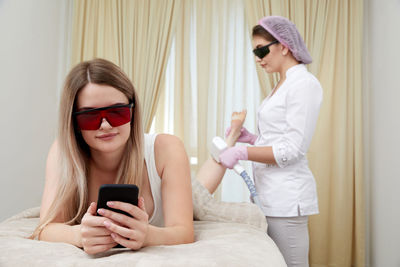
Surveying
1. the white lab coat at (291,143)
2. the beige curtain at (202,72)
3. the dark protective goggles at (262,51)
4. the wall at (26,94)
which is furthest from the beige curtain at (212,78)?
the white lab coat at (291,143)

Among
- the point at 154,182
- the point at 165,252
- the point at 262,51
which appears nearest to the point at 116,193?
the point at 165,252

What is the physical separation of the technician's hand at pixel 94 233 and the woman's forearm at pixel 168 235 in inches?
5.3

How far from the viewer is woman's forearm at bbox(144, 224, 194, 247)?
95cm

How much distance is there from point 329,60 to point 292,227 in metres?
1.95

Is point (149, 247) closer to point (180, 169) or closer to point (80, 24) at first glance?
point (180, 169)

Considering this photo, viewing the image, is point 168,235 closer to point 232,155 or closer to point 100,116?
point 100,116

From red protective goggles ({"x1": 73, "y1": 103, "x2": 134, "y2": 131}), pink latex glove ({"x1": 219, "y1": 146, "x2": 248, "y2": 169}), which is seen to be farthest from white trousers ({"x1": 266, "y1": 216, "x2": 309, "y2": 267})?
red protective goggles ({"x1": 73, "y1": 103, "x2": 134, "y2": 131})

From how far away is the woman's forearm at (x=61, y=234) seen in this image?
0.98 meters

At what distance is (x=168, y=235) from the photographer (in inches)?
39.8

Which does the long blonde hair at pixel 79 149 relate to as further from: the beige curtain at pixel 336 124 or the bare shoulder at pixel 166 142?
the beige curtain at pixel 336 124

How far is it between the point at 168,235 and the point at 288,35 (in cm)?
127

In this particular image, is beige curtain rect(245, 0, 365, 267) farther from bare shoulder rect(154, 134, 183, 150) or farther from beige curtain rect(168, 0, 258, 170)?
bare shoulder rect(154, 134, 183, 150)

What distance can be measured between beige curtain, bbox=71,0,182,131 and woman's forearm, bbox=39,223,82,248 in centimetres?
215

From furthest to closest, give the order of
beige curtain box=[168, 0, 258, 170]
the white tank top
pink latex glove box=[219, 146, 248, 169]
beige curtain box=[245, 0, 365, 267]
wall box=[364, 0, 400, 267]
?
beige curtain box=[168, 0, 258, 170] → beige curtain box=[245, 0, 365, 267] → wall box=[364, 0, 400, 267] → pink latex glove box=[219, 146, 248, 169] → the white tank top
